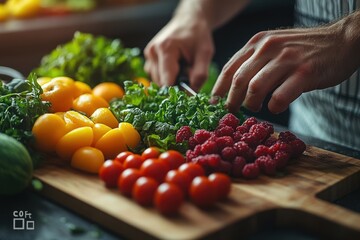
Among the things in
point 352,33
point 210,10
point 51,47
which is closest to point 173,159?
point 352,33

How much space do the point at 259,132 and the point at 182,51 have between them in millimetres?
624

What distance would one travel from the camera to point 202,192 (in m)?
1.02

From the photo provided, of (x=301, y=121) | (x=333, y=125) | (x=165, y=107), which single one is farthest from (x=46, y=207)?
(x=301, y=121)

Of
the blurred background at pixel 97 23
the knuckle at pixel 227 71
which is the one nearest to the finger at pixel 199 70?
the knuckle at pixel 227 71

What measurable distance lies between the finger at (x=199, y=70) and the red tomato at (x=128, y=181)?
28.0 inches

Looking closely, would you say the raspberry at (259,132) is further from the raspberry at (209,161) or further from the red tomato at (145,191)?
the red tomato at (145,191)

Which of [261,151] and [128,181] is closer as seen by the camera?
[128,181]

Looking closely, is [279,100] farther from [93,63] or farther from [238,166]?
[93,63]

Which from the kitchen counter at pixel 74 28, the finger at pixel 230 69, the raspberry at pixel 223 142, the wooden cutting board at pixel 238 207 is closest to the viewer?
the wooden cutting board at pixel 238 207

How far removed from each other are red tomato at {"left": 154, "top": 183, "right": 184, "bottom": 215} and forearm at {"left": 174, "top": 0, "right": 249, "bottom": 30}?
95 cm

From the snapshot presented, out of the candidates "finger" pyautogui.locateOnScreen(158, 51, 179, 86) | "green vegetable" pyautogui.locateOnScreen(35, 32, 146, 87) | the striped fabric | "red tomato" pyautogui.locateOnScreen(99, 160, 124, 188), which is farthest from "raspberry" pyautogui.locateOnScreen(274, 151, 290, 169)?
"green vegetable" pyautogui.locateOnScreen(35, 32, 146, 87)

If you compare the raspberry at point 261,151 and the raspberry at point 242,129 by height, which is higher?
the raspberry at point 242,129

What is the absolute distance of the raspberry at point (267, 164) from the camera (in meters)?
1.18

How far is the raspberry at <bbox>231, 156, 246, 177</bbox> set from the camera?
1173 millimetres
